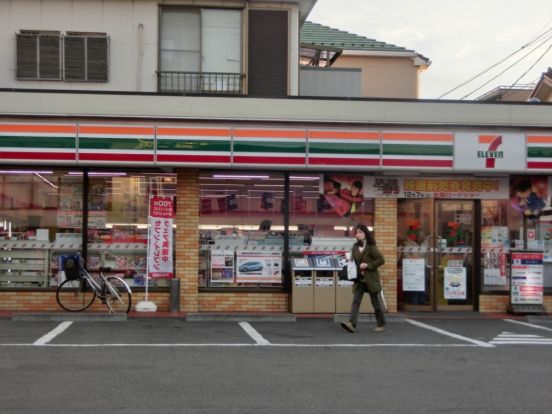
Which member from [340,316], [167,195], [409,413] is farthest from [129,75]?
[409,413]

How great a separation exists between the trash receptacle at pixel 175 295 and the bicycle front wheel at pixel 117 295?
0.86 meters

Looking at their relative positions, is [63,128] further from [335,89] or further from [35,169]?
[335,89]

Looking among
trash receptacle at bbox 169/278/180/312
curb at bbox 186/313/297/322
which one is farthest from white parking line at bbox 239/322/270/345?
trash receptacle at bbox 169/278/180/312

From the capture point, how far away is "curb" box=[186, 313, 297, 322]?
14.3m

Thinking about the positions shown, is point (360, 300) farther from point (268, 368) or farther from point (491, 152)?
point (491, 152)

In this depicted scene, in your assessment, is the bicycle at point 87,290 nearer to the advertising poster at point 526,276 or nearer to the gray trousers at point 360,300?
the gray trousers at point 360,300

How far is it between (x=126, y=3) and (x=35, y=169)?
13.8 feet

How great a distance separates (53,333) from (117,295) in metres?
2.67

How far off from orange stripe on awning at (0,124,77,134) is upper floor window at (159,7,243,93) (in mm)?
2641

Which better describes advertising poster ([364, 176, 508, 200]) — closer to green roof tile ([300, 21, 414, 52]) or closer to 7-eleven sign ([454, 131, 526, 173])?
7-eleven sign ([454, 131, 526, 173])

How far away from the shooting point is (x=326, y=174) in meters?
15.8

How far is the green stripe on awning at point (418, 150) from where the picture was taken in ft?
49.4

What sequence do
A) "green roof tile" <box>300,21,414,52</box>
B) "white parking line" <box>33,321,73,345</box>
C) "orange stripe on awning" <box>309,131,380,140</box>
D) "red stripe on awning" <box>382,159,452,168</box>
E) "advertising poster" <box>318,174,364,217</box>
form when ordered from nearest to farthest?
"white parking line" <box>33,321,73,345</box>, "orange stripe on awning" <box>309,131,380,140</box>, "red stripe on awning" <box>382,159,452,168</box>, "advertising poster" <box>318,174,364,217</box>, "green roof tile" <box>300,21,414,52</box>

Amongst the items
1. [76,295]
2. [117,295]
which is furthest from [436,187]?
[76,295]
